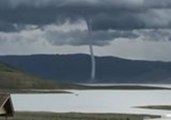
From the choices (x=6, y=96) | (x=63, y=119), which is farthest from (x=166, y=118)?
(x=63, y=119)

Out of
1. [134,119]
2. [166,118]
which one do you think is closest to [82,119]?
[134,119]

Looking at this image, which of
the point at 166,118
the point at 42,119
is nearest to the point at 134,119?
the point at 42,119

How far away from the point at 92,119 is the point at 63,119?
6.78 m

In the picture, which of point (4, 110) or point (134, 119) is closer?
point (4, 110)

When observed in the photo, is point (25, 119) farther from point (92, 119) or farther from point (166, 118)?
point (166, 118)

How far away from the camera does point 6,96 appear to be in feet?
189

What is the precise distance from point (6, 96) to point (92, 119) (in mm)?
55093

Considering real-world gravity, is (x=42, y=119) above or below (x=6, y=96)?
above

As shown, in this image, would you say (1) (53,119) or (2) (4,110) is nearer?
(2) (4,110)

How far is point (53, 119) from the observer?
10781cm

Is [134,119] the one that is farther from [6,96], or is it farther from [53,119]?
[6,96]

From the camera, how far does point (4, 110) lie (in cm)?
5759

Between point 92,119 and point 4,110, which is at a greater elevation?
point 92,119

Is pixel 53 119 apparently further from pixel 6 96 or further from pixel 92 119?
pixel 6 96
